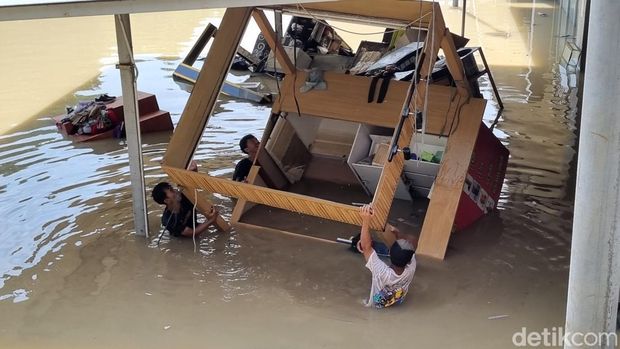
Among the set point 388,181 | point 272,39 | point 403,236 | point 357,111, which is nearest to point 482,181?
point 403,236

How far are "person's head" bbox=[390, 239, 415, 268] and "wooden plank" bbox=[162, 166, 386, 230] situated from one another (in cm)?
34

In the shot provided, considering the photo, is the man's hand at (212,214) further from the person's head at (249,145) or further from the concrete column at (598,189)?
the concrete column at (598,189)

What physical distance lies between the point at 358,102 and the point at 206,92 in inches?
55.3

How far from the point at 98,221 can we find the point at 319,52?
540cm

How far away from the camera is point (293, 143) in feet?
26.0

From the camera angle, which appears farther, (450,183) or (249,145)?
(249,145)

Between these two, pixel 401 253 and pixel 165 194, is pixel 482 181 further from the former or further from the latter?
pixel 165 194

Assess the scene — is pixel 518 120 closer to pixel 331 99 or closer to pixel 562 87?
pixel 562 87

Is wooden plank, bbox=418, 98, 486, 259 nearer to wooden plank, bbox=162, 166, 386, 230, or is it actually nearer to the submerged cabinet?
the submerged cabinet

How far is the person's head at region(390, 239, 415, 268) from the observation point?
17.7ft

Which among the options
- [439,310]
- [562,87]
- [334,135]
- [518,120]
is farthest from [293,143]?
[562,87]

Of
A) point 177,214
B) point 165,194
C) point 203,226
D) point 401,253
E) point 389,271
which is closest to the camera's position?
point 401,253

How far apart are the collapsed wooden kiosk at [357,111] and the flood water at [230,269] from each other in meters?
0.55

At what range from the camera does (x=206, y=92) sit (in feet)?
21.8
